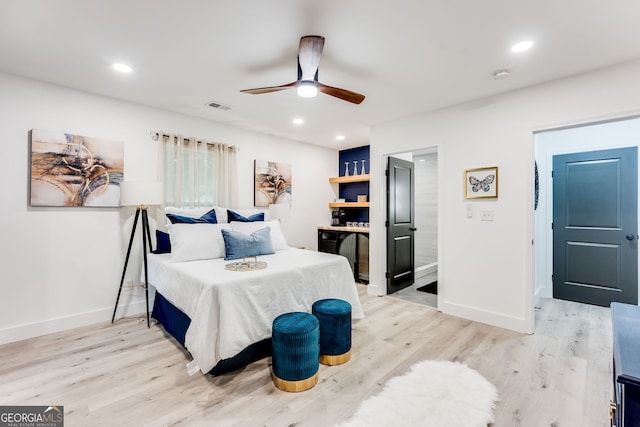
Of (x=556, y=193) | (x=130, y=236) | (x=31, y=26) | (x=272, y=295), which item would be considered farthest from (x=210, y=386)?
(x=556, y=193)

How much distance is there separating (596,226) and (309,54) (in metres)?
4.30

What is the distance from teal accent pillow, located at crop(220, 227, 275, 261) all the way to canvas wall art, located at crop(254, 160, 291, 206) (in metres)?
1.44

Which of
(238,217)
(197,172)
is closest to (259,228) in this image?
(238,217)

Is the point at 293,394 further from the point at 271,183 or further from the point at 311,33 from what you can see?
the point at 271,183

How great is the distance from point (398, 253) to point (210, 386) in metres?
3.18

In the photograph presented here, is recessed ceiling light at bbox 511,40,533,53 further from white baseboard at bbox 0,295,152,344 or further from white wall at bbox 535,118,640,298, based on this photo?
white baseboard at bbox 0,295,152,344

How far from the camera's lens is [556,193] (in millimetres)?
4070

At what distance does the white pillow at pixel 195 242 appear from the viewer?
298cm

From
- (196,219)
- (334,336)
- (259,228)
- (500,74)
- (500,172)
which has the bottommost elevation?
(334,336)

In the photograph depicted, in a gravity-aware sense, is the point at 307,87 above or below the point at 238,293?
above

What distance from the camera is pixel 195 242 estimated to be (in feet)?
10.1

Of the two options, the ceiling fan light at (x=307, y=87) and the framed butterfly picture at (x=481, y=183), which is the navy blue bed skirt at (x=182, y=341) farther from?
the framed butterfly picture at (x=481, y=183)

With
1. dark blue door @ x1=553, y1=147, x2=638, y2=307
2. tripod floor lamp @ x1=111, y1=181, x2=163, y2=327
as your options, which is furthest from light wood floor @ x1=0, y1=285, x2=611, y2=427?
dark blue door @ x1=553, y1=147, x2=638, y2=307

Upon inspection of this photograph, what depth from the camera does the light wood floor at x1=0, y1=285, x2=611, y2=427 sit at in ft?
5.95
